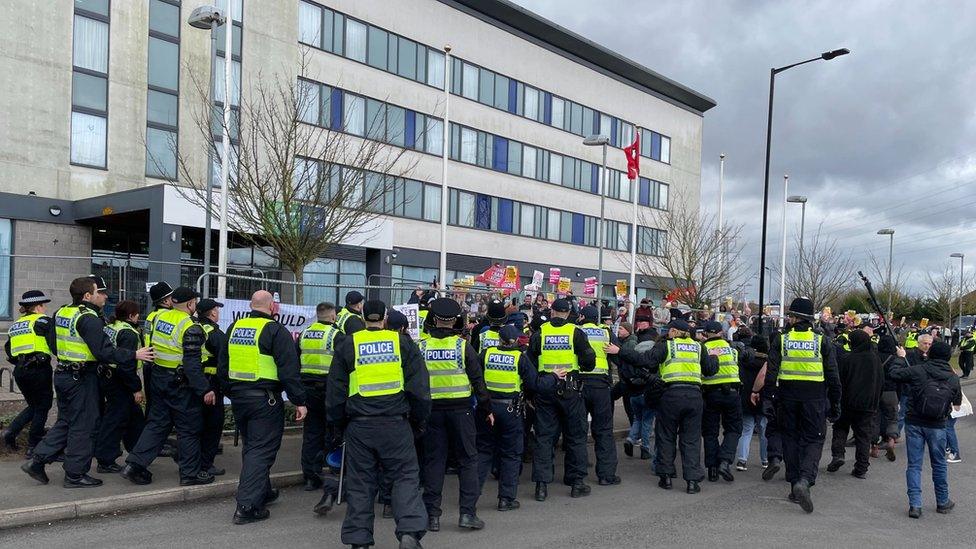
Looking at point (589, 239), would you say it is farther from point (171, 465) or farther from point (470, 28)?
point (171, 465)

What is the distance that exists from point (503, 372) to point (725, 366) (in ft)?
9.74

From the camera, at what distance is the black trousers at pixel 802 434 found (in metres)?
8.04

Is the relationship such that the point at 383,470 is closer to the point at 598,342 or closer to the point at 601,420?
the point at 601,420

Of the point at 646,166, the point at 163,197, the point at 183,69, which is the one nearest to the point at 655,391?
the point at 163,197

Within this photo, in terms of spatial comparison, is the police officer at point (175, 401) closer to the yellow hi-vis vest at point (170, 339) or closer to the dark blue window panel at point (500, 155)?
the yellow hi-vis vest at point (170, 339)

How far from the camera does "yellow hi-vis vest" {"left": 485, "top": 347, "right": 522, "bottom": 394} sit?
24.8ft

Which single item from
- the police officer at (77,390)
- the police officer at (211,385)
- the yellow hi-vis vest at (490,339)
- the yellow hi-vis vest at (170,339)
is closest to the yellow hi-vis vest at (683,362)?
the yellow hi-vis vest at (490,339)

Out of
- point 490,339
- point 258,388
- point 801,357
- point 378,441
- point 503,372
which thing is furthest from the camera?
point 801,357

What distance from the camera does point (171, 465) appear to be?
8531 mm

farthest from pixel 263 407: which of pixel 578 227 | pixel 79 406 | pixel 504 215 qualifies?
pixel 578 227

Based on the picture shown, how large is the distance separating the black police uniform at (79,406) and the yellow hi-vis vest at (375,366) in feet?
9.58

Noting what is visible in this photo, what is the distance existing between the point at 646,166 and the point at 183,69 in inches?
1080

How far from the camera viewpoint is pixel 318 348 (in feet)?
26.1

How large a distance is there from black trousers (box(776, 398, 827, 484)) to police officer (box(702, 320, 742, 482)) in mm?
630
